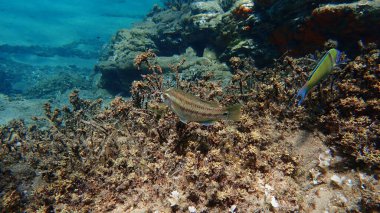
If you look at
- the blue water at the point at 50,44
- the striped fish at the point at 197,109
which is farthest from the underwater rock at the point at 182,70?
the striped fish at the point at 197,109

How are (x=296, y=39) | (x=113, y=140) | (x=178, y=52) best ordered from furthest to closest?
(x=178, y=52)
(x=296, y=39)
(x=113, y=140)

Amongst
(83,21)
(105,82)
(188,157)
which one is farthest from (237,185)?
→ (83,21)

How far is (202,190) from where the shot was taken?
259 centimetres

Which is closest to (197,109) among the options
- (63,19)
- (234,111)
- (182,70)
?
(234,111)

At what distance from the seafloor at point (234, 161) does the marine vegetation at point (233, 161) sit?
0.01 metres

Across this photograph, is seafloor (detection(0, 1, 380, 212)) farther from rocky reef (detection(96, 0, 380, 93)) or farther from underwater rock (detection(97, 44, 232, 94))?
underwater rock (detection(97, 44, 232, 94))

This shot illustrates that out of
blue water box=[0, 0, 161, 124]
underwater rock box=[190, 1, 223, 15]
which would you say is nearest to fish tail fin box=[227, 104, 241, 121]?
underwater rock box=[190, 1, 223, 15]

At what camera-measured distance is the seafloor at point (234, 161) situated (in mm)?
2656

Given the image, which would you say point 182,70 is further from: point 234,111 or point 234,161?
point 234,111

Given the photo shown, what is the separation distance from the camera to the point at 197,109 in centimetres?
247

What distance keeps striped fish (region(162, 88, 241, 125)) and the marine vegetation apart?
536 mm

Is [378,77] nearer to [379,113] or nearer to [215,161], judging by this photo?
[379,113]

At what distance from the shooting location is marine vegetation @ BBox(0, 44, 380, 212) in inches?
105

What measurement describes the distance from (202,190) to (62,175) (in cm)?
181
